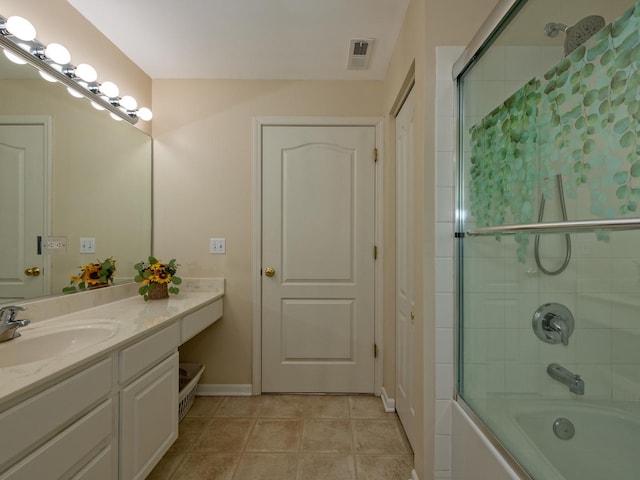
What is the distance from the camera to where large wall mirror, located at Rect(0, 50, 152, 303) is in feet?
4.61

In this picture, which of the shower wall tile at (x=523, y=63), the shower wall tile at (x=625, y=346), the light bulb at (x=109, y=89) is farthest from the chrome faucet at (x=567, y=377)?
the light bulb at (x=109, y=89)

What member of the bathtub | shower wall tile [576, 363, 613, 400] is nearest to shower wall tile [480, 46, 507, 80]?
shower wall tile [576, 363, 613, 400]

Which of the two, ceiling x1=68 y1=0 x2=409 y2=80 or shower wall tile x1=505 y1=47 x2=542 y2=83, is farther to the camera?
ceiling x1=68 y1=0 x2=409 y2=80

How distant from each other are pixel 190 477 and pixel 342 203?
6.06 ft

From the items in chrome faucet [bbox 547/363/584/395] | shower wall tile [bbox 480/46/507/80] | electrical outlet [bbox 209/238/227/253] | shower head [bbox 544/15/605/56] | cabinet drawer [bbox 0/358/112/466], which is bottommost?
cabinet drawer [bbox 0/358/112/466]

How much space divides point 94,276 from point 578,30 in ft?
7.75

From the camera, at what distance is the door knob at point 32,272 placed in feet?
4.86

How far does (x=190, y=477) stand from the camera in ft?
5.33

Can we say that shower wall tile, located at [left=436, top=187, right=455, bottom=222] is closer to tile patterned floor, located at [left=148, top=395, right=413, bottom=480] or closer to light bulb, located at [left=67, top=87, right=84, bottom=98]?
tile patterned floor, located at [left=148, top=395, right=413, bottom=480]

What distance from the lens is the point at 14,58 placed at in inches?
55.2

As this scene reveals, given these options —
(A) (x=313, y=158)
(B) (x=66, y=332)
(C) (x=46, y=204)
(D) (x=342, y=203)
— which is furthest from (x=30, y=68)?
(D) (x=342, y=203)

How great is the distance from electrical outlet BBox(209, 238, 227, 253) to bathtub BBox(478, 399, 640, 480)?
1.99 m

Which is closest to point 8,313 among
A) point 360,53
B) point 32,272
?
point 32,272

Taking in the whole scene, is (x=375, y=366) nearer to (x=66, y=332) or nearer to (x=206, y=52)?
(x=66, y=332)
